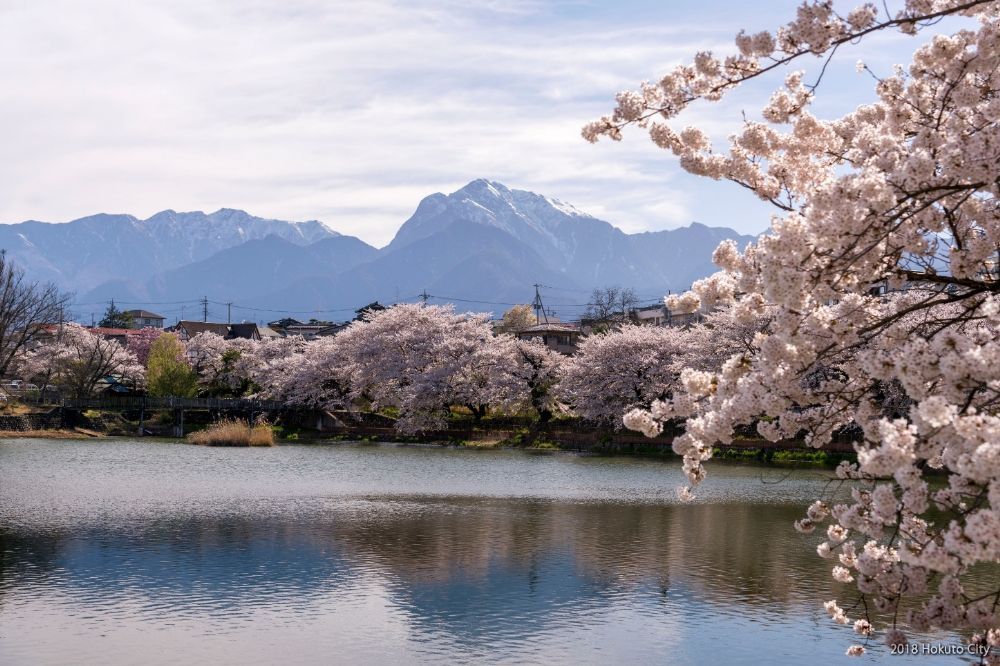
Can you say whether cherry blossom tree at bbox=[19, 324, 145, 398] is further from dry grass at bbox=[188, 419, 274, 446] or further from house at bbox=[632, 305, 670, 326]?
house at bbox=[632, 305, 670, 326]

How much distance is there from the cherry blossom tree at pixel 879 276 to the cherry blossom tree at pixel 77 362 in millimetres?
68415

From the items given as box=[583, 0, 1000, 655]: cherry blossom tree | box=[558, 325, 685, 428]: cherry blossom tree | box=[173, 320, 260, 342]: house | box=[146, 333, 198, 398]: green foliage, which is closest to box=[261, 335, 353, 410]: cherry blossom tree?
box=[146, 333, 198, 398]: green foliage

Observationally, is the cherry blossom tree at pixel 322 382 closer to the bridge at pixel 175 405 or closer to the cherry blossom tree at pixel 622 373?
the bridge at pixel 175 405

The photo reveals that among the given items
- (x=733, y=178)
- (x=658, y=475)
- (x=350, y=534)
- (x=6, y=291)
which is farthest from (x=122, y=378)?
(x=733, y=178)

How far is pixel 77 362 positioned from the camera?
2783 inches

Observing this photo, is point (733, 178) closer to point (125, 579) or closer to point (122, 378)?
point (125, 579)

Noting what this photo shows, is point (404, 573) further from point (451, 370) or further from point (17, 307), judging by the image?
point (17, 307)

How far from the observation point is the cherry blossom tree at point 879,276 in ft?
16.6

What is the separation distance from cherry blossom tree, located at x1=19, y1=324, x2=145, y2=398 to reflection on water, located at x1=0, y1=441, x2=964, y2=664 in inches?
1501

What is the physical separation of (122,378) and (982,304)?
275 feet

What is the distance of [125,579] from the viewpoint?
17.5 meters

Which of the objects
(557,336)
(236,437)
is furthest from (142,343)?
(236,437)

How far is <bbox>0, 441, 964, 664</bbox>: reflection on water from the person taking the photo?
13.9m

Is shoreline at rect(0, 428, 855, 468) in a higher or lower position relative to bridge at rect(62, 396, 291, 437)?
lower
